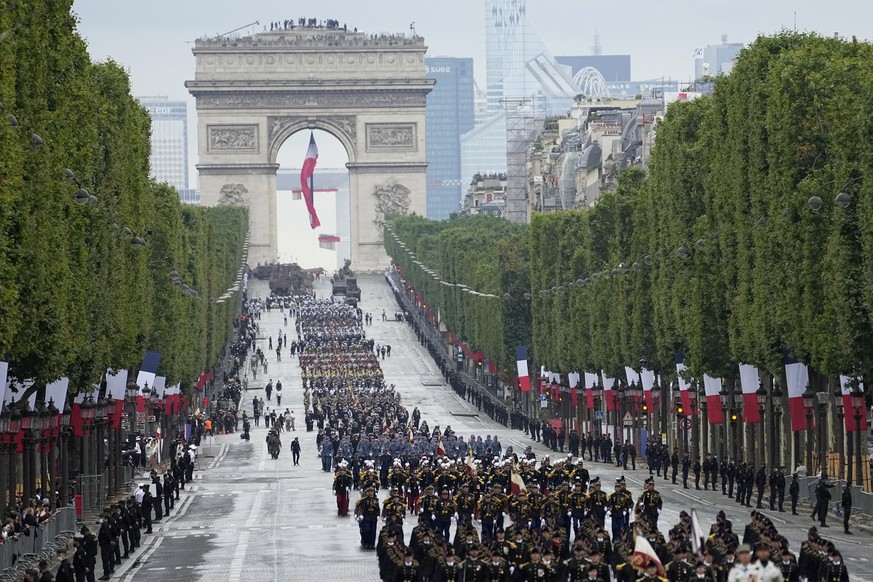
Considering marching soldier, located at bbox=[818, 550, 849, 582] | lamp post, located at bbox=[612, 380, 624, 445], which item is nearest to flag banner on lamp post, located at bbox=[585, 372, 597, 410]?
lamp post, located at bbox=[612, 380, 624, 445]

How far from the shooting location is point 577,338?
9825 centimetres

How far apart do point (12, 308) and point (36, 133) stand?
6.33 meters

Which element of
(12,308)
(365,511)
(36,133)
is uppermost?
(36,133)

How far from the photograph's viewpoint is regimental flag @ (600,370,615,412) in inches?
3644

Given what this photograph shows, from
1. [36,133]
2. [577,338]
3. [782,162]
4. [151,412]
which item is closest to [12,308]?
[36,133]

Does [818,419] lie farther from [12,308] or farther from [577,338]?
[577,338]

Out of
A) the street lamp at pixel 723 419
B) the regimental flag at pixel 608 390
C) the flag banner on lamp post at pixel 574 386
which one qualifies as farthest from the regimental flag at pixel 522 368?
the street lamp at pixel 723 419

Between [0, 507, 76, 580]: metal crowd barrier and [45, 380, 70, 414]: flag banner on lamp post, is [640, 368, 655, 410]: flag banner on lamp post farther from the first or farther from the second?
[0, 507, 76, 580]: metal crowd barrier

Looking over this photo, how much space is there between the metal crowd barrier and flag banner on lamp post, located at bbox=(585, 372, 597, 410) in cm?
4333

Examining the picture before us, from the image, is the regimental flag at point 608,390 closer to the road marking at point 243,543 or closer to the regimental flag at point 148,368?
the regimental flag at point 148,368

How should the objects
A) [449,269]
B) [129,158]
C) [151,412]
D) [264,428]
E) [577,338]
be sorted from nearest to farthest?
[129,158], [151,412], [577,338], [264,428], [449,269]

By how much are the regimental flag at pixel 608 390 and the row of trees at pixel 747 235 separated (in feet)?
3.58

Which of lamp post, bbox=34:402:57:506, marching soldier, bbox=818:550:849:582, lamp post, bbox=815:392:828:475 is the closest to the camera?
marching soldier, bbox=818:550:849:582

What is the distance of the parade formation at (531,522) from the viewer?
31253 mm
